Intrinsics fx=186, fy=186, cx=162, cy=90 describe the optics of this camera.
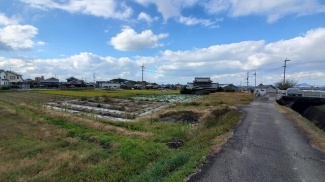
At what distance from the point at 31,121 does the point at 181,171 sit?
45.0 ft

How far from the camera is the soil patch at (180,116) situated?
617 inches

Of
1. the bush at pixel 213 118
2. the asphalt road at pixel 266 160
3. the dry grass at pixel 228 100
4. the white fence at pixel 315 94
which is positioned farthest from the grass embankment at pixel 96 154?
the white fence at pixel 315 94

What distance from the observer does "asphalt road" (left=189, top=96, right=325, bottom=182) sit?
4.87 metres

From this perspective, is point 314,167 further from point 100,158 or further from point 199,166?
point 100,158

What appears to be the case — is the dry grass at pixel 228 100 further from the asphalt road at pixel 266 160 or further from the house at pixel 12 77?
the house at pixel 12 77

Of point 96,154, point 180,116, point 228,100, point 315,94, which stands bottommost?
point 96,154

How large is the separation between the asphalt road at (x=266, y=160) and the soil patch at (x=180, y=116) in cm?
716

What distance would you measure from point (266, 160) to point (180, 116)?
10.7 meters

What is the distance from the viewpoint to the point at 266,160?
232 inches

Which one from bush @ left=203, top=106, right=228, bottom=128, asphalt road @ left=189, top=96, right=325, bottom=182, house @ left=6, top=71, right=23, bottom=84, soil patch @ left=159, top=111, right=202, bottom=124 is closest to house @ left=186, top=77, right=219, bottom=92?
bush @ left=203, top=106, right=228, bottom=128

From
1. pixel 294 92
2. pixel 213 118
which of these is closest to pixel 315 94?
pixel 294 92

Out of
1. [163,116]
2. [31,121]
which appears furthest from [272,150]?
[31,121]

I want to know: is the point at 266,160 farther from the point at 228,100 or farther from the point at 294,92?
the point at 294,92

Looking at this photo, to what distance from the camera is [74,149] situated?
823 centimetres
